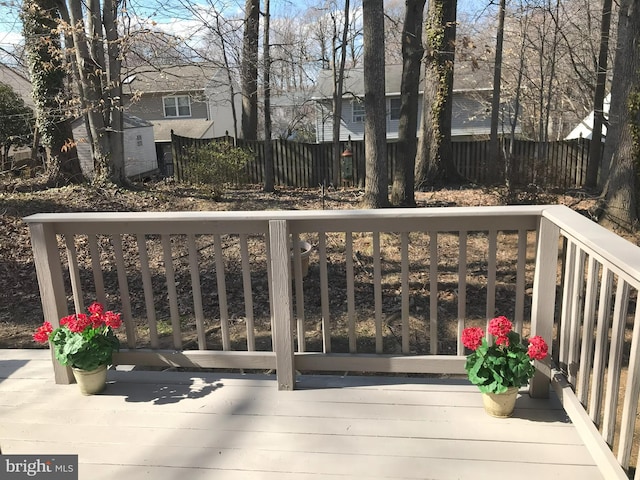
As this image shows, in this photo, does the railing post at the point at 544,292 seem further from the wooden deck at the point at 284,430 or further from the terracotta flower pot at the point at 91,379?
the terracotta flower pot at the point at 91,379

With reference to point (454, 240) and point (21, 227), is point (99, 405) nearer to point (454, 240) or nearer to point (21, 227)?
point (454, 240)

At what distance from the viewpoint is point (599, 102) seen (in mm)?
11016

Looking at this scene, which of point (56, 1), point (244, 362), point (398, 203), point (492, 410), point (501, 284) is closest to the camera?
point (492, 410)

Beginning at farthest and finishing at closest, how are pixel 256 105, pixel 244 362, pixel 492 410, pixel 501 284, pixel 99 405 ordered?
pixel 256 105 → pixel 501 284 → pixel 244 362 → pixel 99 405 → pixel 492 410

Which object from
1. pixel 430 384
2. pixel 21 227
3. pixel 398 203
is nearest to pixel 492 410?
pixel 430 384

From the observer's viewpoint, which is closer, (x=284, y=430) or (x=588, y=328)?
(x=588, y=328)

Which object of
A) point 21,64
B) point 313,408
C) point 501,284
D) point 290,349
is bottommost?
point 501,284

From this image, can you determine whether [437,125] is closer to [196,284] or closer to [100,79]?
[100,79]

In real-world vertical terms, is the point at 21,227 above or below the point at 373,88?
below

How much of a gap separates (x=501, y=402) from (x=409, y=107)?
23.1 feet

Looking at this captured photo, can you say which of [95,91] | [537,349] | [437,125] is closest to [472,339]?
[537,349]

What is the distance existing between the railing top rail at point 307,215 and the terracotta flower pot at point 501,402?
81 cm

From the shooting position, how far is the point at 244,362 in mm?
2699

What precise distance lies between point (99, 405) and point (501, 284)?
4.25 m
